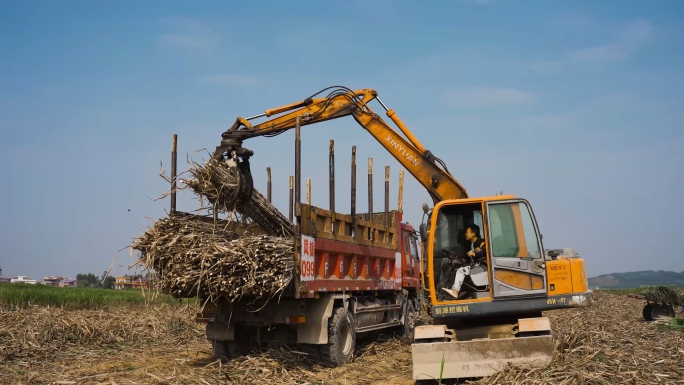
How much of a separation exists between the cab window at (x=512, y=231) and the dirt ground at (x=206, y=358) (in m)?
1.48

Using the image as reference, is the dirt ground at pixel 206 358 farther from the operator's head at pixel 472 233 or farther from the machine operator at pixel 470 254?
the operator's head at pixel 472 233

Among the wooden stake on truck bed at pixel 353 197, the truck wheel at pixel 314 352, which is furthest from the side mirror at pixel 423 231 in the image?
the truck wheel at pixel 314 352

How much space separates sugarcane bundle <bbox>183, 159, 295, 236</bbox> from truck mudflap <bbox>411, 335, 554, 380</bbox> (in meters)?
3.18

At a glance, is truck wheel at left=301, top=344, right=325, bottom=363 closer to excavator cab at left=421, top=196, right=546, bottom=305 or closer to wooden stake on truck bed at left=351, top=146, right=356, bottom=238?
excavator cab at left=421, top=196, right=546, bottom=305

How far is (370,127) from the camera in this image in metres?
12.7

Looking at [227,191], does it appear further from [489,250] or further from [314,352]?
[489,250]

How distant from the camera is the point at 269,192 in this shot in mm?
15109

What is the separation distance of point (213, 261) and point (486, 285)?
386cm

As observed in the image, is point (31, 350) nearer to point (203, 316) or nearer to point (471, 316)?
point (203, 316)

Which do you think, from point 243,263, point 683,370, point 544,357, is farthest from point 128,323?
point 683,370

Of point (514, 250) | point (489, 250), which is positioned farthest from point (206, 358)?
point (514, 250)

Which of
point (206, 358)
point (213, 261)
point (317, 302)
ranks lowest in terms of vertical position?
point (206, 358)

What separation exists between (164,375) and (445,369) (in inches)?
157

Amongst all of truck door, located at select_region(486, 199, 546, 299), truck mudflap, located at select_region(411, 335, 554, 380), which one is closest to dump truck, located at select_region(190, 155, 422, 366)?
truck mudflap, located at select_region(411, 335, 554, 380)
